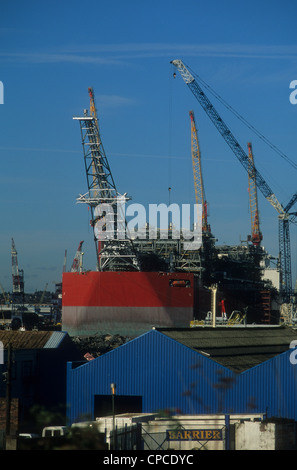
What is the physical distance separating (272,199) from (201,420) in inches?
3587

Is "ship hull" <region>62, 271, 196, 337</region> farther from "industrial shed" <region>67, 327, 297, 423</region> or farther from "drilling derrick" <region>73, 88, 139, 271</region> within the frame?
"industrial shed" <region>67, 327, 297, 423</region>

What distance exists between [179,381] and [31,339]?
10653 mm

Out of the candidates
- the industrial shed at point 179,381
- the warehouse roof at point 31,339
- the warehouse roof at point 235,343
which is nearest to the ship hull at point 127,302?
the warehouse roof at point 235,343

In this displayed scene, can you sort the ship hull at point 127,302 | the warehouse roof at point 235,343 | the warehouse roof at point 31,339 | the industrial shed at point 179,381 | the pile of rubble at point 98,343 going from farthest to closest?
the ship hull at point 127,302 < the pile of rubble at point 98,343 < the warehouse roof at point 31,339 < the warehouse roof at point 235,343 < the industrial shed at point 179,381

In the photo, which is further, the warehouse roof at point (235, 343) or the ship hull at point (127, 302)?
the ship hull at point (127, 302)

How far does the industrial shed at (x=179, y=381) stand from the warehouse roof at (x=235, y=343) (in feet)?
0.41

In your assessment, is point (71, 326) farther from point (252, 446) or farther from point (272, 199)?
point (252, 446)

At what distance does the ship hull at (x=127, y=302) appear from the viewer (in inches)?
2933

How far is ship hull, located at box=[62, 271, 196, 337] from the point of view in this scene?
74.5m

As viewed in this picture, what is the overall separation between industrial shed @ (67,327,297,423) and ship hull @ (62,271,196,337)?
4250cm

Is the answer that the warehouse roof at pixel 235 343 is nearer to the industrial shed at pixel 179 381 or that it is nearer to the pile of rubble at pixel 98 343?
the industrial shed at pixel 179 381

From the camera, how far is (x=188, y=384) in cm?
2788

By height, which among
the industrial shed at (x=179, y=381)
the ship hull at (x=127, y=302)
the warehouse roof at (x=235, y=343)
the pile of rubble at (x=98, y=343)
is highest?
the ship hull at (x=127, y=302)

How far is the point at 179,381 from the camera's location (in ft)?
92.2
